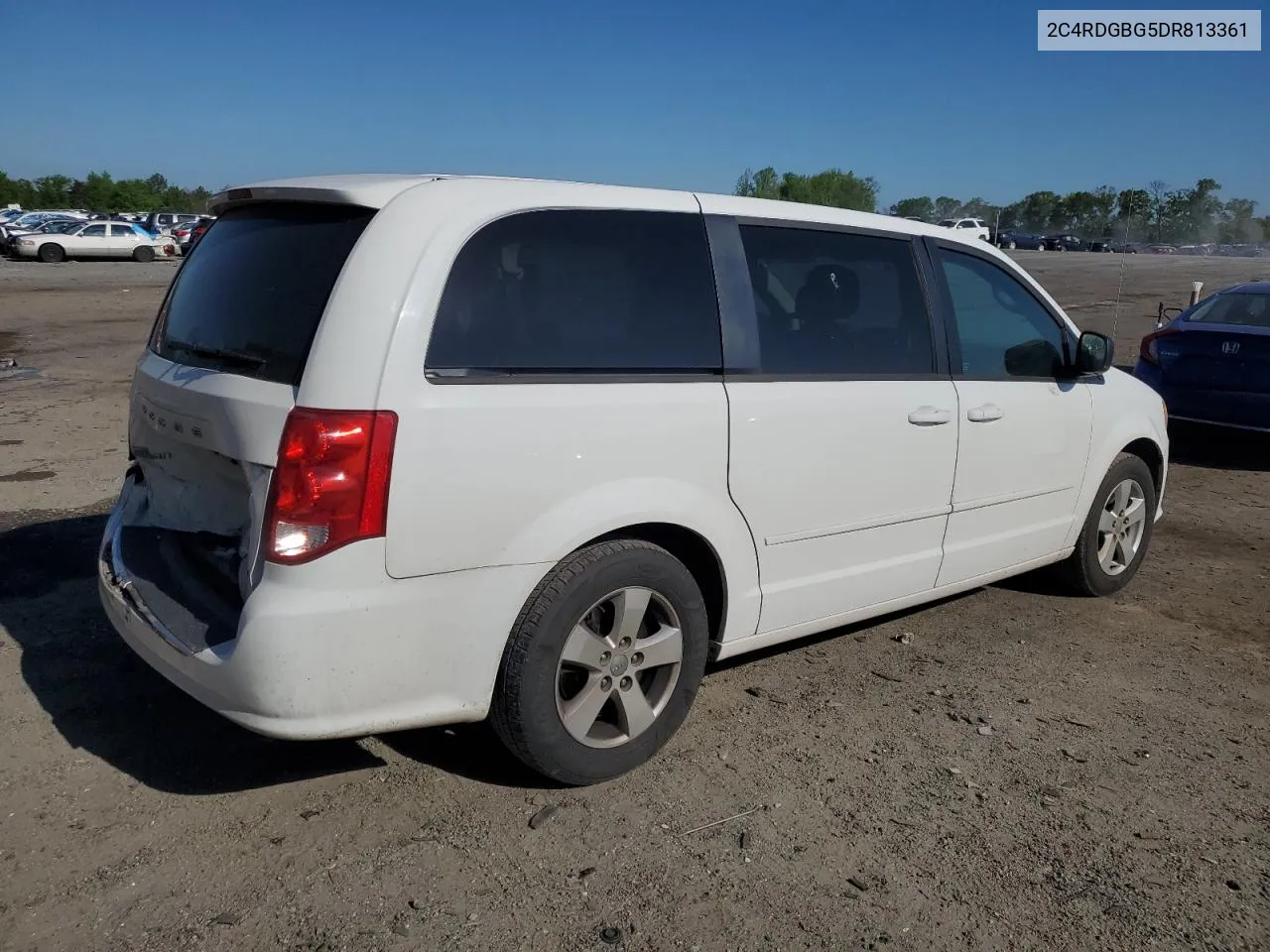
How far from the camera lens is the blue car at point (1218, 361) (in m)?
8.51

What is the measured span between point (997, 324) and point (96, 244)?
122 ft

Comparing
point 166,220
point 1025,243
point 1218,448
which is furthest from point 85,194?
point 1218,448

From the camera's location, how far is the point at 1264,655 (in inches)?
186

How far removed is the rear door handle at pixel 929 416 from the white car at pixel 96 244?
121 feet

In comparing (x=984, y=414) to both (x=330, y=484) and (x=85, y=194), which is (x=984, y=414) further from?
(x=85, y=194)

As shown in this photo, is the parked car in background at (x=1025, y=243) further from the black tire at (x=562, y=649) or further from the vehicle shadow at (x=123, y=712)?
the black tire at (x=562, y=649)

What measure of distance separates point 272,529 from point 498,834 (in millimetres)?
1109

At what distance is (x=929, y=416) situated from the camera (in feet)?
13.6

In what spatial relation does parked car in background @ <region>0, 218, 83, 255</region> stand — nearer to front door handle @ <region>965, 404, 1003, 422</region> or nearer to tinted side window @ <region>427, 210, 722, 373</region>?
tinted side window @ <region>427, 210, 722, 373</region>

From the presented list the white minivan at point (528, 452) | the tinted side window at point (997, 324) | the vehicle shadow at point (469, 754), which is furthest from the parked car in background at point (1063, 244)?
the vehicle shadow at point (469, 754)

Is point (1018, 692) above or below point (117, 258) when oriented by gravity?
below

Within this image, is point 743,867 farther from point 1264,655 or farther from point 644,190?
point 1264,655

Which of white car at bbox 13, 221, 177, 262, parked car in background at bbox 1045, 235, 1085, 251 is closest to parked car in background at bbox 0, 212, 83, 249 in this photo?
white car at bbox 13, 221, 177, 262

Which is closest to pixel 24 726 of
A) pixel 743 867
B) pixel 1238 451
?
pixel 743 867
